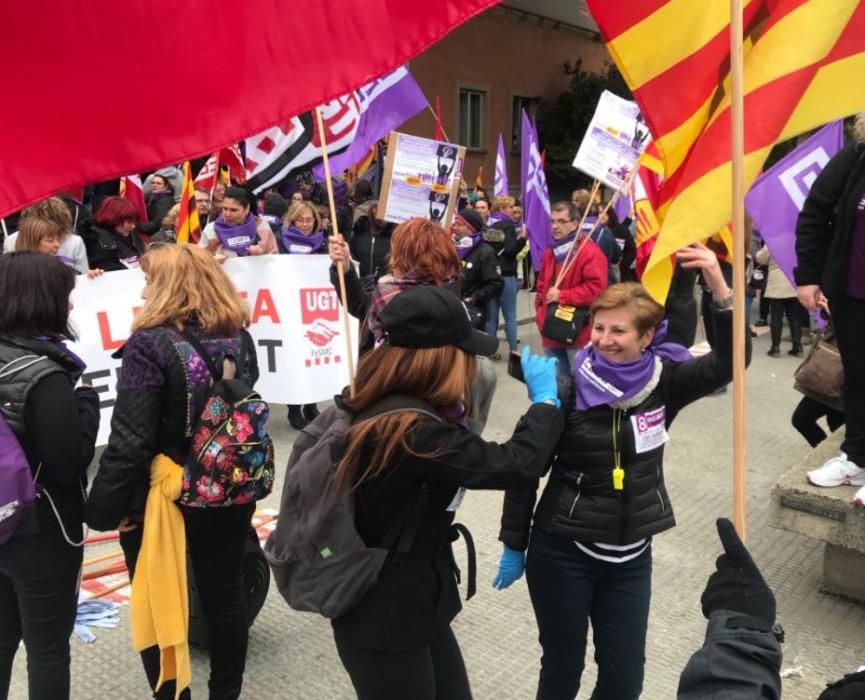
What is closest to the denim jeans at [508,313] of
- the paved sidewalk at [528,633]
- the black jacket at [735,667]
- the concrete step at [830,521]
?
the paved sidewalk at [528,633]

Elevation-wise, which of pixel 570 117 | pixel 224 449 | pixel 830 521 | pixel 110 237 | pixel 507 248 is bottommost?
pixel 830 521

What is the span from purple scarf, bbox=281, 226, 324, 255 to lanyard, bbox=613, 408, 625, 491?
4791 millimetres

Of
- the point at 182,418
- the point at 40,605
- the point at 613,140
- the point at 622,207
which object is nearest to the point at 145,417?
the point at 182,418

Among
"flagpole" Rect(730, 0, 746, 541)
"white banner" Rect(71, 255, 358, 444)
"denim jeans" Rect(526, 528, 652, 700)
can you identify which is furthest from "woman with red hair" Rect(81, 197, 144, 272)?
"flagpole" Rect(730, 0, 746, 541)

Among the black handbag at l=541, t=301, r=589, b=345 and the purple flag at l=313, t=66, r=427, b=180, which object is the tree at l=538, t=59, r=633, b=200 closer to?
the black handbag at l=541, t=301, r=589, b=345

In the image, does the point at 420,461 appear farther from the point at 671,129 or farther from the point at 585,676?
the point at 585,676

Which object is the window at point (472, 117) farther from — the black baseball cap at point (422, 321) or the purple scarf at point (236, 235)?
the black baseball cap at point (422, 321)

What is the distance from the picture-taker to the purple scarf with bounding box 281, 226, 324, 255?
7039mm

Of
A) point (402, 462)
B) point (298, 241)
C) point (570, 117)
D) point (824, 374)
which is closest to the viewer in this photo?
point (402, 462)

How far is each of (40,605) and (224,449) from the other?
0.79m

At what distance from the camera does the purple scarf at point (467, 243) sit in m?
8.25

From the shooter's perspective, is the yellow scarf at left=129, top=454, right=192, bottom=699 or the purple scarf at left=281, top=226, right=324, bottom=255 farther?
the purple scarf at left=281, top=226, right=324, bottom=255

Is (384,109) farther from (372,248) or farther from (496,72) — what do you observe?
(496,72)

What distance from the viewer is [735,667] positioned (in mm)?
1529
